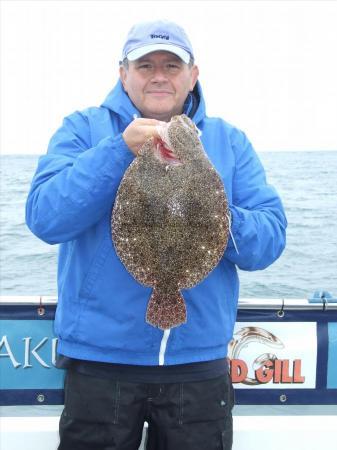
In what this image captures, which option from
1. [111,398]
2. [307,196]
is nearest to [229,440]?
[111,398]

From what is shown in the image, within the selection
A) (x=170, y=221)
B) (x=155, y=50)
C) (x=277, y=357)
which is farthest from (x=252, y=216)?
(x=277, y=357)

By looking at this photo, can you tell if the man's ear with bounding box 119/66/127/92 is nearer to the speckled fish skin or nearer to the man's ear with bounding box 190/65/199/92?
the man's ear with bounding box 190/65/199/92

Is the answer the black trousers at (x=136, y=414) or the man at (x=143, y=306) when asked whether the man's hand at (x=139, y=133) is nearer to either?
the man at (x=143, y=306)

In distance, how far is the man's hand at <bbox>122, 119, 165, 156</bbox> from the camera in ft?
7.52

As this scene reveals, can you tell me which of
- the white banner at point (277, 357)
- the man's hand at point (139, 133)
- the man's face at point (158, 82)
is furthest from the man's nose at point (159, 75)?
the white banner at point (277, 357)

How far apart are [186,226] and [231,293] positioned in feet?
2.30

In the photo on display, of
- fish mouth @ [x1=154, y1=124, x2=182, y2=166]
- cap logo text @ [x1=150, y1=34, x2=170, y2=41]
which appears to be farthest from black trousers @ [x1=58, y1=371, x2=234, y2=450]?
cap logo text @ [x1=150, y1=34, x2=170, y2=41]

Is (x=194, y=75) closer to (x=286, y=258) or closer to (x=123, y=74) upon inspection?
(x=123, y=74)

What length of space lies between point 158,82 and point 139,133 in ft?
1.72

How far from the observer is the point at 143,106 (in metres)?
2.78

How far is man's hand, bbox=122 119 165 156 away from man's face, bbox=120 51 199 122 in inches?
17.4

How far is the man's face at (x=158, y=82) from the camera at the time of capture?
2.74 m

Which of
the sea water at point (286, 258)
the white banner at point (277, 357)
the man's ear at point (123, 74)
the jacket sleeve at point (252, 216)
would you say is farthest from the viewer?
the sea water at point (286, 258)

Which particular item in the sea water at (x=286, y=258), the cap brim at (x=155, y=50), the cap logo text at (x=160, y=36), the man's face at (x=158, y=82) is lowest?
the sea water at (x=286, y=258)
